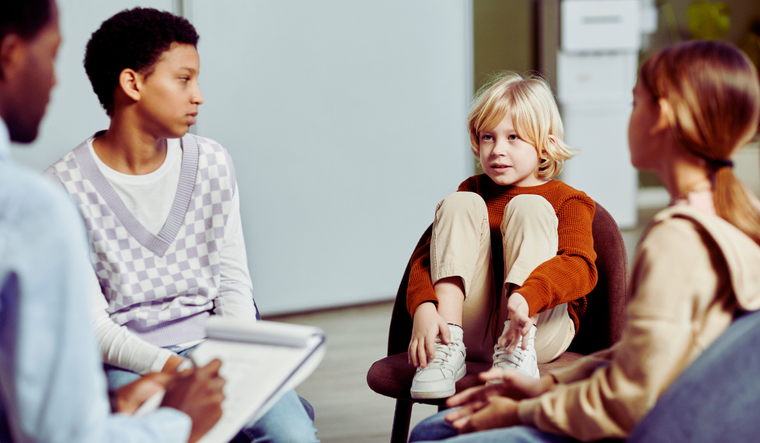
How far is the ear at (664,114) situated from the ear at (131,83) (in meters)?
0.88

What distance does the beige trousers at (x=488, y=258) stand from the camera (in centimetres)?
124

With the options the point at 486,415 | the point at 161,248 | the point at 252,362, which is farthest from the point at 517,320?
the point at 161,248

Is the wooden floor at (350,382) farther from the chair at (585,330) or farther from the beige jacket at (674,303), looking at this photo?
the beige jacket at (674,303)

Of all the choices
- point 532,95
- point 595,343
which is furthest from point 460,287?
point 532,95

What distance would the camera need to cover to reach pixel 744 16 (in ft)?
17.5

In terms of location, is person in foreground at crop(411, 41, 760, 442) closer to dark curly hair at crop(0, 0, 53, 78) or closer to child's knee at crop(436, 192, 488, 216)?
child's knee at crop(436, 192, 488, 216)

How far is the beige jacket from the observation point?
27.0 inches

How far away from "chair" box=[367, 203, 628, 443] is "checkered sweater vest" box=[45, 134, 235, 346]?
372 mm

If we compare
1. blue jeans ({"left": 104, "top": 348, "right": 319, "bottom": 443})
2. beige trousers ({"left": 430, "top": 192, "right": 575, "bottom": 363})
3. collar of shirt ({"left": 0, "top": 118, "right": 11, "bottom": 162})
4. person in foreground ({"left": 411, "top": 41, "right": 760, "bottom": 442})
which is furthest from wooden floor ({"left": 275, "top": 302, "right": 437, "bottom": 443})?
collar of shirt ({"left": 0, "top": 118, "right": 11, "bottom": 162})

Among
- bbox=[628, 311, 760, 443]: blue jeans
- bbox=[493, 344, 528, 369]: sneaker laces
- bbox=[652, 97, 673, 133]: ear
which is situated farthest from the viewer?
bbox=[493, 344, 528, 369]: sneaker laces

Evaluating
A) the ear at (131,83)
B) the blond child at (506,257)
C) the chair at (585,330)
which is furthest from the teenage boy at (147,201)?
the blond child at (506,257)

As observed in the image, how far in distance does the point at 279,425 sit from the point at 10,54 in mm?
682

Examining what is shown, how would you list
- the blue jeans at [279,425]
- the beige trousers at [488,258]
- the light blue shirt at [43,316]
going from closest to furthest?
the light blue shirt at [43,316] → the blue jeans at [279,425] → the beige trousers at [488,258]

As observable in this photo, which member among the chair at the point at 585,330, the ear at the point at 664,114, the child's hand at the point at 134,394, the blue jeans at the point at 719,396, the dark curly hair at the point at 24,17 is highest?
the dark curly hair at the point at 24,17
